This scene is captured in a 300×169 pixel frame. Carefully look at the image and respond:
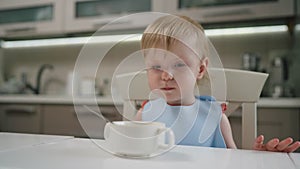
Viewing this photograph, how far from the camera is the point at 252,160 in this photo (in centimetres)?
43

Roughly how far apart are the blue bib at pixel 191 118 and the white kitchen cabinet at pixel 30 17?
186cm

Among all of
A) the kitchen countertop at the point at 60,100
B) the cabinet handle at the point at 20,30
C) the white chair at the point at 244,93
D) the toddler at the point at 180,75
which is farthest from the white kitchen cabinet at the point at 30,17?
the toddler at the point at 180,75

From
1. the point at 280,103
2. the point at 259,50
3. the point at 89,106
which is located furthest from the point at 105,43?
the point at 259,50

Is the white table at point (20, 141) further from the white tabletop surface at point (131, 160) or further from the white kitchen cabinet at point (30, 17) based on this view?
the white kitchen cabinet at point (30, 17)

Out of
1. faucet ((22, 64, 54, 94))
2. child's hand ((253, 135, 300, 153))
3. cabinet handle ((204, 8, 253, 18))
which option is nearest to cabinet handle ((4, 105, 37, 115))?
faucet ((22, 64, 54, 94))

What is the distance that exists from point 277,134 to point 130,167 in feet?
4.69

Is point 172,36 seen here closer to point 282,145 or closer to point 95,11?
point 282,145

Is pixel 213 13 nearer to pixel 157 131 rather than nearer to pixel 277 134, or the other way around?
pixel 277 134

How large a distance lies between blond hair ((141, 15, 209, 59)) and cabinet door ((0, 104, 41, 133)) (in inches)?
70.0

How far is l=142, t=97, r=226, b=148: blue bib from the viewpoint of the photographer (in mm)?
482

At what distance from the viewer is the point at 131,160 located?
0.40 m

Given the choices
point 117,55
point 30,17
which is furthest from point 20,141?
point 30,17

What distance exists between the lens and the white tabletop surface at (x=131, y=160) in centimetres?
37

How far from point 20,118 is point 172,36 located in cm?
198
